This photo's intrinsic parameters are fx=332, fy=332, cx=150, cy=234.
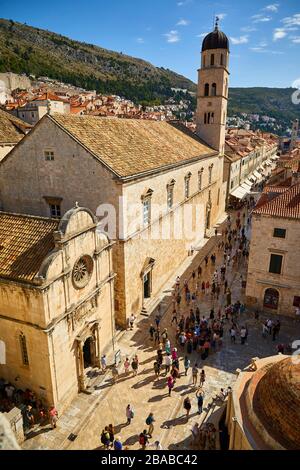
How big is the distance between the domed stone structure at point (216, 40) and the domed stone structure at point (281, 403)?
36.1m

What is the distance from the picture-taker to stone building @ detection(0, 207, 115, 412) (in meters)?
14.1

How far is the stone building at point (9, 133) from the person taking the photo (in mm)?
27703

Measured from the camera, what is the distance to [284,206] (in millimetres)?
22484

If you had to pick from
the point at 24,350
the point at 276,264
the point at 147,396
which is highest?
the point at 276,264

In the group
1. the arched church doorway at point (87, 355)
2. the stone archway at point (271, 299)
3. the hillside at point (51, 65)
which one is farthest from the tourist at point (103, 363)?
the hillside at point (51, 65)

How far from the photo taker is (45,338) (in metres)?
14.1

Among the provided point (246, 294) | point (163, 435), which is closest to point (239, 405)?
point (163, 435)

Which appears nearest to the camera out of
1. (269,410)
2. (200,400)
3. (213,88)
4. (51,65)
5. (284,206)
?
(269,410)

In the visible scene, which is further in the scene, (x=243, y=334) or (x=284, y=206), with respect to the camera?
(x=284, y=206)

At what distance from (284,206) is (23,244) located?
54.8ft

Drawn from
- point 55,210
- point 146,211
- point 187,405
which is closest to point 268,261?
point 146,211

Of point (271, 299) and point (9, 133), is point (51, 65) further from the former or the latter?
point (271, 299)

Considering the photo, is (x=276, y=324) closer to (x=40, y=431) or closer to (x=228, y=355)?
(x=228, y=355)

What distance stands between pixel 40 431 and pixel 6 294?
6.23m
